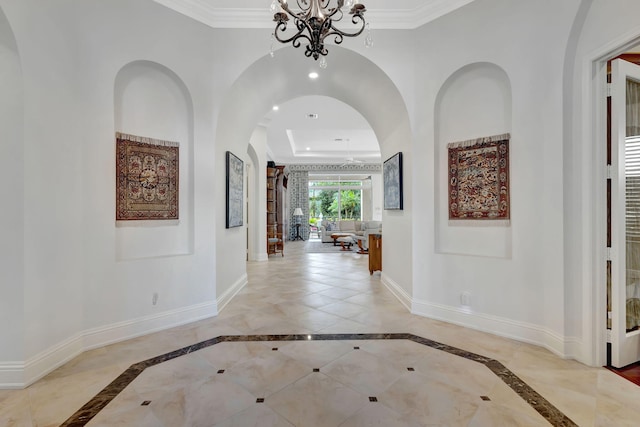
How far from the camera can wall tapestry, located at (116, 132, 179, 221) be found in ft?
9.47

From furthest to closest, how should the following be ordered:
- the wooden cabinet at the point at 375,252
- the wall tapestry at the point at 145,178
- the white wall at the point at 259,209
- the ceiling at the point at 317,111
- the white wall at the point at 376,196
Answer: the white wall at the point at 376,196, the white wall at the point at 259,209, the wooden cabinet at the point at 375,252, the ceiling at the point at 317,111, the wall tapestry at the point at 145,178

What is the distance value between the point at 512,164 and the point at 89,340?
425cm

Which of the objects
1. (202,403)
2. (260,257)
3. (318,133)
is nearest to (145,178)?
(202,403)

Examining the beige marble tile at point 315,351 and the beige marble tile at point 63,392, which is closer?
the beige marble tile at point 63,392

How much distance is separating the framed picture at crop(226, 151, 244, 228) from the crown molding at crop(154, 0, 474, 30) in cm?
149

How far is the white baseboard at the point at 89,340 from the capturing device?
208 centimetres

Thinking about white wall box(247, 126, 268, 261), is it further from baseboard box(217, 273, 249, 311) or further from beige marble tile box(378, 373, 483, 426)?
beige marble tile box(378, 373, 483, 426)

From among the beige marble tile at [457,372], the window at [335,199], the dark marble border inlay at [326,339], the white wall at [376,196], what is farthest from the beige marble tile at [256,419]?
the window at [335,199]

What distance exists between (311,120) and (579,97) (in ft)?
18.4

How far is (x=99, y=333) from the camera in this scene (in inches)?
107

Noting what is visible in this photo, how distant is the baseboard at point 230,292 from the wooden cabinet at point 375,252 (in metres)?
2.39

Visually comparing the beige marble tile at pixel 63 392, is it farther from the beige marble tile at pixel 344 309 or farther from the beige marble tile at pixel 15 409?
the beige marble tile at pixel 344 309

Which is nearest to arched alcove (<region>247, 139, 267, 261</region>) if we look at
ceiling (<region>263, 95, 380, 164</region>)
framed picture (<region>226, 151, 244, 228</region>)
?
ceiling (<region>263, 95, 380, 164</region>)

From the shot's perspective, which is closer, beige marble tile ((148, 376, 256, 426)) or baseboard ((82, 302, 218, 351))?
beige marble tile ((148, 376, 256, 426))
